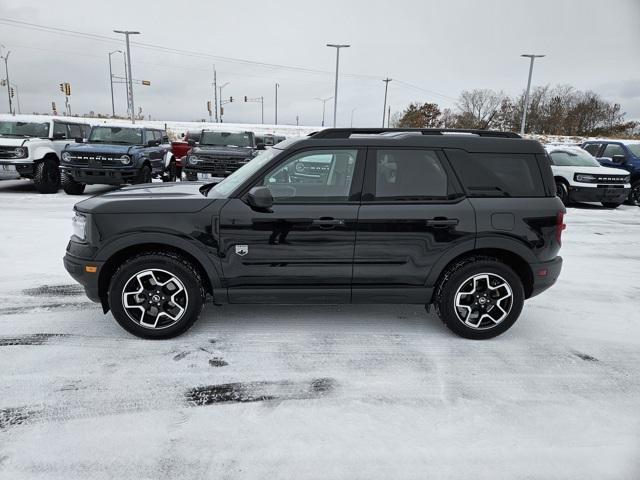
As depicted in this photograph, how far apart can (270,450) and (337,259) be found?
1610 millimetres

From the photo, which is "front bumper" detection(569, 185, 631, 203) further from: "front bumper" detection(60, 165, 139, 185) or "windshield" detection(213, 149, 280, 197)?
"front bumper" detection(60, 165, 139, 185)

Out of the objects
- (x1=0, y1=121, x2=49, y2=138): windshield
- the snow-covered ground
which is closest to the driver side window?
the snow-covered ground

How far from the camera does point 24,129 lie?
12609 mm

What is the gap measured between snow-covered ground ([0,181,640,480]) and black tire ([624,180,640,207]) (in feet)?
36.1

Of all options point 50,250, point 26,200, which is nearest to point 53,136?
point 26,200

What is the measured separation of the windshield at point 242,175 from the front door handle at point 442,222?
1.39 m

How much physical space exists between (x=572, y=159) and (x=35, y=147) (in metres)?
14.7

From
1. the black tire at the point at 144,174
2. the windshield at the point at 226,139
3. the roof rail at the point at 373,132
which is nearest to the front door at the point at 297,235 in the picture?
the roof rail at the point at 373,132

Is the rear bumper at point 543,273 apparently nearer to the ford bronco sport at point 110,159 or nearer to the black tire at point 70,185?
the ford bronco sport at point 110,159

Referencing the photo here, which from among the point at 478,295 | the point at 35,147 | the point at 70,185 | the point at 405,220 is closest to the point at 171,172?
the point at 70,185

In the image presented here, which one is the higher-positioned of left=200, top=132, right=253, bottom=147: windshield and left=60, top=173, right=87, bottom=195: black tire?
left=200, top=132, right=253, bottom=147: windshield

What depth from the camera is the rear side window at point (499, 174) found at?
3766 mm

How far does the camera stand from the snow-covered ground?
2.43 metres

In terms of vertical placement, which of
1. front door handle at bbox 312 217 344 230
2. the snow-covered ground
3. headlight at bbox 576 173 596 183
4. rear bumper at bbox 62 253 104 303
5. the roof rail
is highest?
the roof rail
